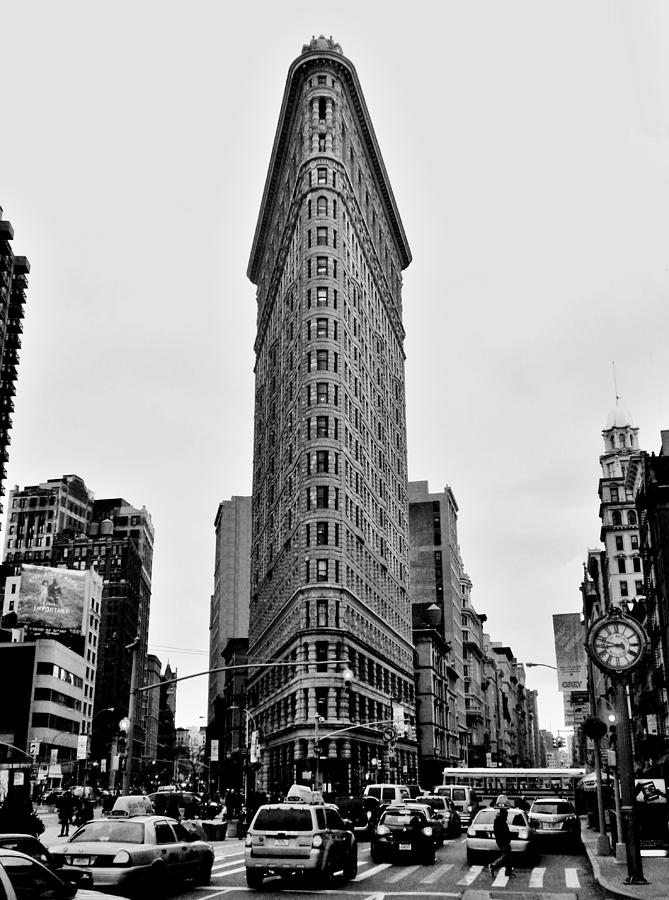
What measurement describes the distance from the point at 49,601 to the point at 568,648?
7179cm

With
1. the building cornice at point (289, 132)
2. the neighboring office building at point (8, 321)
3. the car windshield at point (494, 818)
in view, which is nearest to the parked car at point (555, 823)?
the car windshield at point (494, 818)

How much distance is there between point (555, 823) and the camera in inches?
1315

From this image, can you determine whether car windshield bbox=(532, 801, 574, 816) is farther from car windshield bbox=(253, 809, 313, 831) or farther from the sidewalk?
car windshield bbox=(253, 809, 313, 831)

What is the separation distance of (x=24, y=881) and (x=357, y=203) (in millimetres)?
108207

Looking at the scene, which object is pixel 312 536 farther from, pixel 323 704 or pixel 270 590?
pixel 270 590

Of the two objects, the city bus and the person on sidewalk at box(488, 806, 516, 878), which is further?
the city bus

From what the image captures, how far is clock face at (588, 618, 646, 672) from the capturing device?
24578 mm

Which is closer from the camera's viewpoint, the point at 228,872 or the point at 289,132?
the point at 228,872

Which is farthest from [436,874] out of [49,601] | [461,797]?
[49,601]

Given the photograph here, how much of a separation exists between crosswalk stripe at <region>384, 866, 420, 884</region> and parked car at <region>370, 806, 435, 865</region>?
0.84 meters

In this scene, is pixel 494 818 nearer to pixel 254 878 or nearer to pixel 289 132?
pixel 254 878

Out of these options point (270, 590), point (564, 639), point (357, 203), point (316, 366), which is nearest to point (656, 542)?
point (564, 639)

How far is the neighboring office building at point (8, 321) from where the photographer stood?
127 m

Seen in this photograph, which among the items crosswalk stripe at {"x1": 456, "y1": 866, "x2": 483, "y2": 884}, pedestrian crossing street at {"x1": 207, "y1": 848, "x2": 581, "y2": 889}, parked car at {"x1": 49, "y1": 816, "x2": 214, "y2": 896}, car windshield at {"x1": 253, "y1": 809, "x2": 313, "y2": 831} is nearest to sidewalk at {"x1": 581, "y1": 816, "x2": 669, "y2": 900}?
pedestrian crossing street at {"x1": 207, "y1": 848, "x2": 581, "y2": 889}
